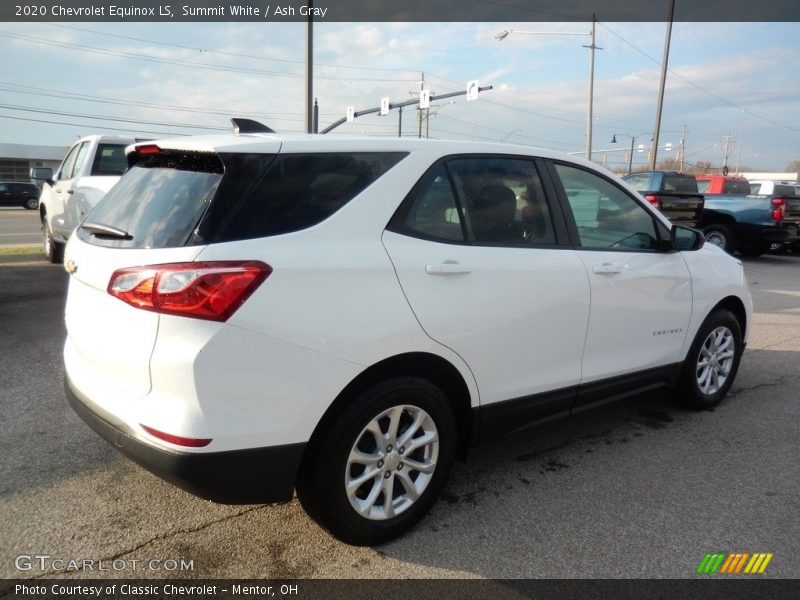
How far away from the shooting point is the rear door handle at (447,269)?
2.61 m

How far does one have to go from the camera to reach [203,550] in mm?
2590

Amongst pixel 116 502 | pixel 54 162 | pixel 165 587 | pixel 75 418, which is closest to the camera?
pixel 165 587

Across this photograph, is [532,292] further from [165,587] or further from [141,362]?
[165,587]

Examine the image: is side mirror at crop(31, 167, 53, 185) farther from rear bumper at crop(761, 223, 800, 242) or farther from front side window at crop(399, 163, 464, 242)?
rear bumper at crop(761, 223, 800, 242)

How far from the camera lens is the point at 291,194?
93.3 inches

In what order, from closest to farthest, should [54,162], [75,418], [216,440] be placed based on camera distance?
[216,440], [75,418], [54,162]

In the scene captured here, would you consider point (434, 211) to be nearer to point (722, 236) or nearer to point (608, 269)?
point (608, 269)

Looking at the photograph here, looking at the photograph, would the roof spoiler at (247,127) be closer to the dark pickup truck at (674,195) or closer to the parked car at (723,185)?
the dark pickup truck at (674,195)

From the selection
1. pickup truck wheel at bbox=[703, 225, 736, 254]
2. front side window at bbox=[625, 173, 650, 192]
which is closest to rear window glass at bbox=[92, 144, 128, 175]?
front side window at bbox=[625, 173, 650, 192]

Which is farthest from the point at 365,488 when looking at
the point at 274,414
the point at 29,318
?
the point at 29,318

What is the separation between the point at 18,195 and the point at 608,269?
3574 cm

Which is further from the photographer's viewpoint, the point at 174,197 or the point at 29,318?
the point at 29,318

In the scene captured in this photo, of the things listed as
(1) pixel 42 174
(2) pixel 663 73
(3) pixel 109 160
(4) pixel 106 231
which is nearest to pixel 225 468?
(4) pixel 106 231

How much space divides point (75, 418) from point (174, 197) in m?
2.19
